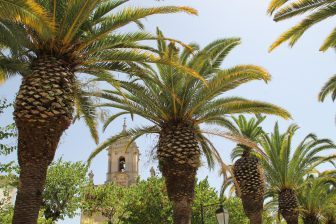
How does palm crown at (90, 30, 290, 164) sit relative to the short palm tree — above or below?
above

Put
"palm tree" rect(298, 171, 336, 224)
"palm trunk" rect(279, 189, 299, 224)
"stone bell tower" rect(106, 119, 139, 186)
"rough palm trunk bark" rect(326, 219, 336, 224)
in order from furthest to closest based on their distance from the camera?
"stone bell tower" rect(106, 119, 139, 186) < "rough palm trunk bark" rect(326, 219, 336, 224) < "palm tree" rect(298, 171, 336, 224) < "palm trunk" rect(279, 189, 299, 224)

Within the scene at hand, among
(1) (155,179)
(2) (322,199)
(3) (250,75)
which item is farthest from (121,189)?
(3) (250,75)

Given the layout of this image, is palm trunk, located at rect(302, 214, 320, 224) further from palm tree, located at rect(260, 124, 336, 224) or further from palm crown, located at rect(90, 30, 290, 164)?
palm crown, located at rect(90, 30, 290, 164)

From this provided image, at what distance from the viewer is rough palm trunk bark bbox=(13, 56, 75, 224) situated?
380 inches

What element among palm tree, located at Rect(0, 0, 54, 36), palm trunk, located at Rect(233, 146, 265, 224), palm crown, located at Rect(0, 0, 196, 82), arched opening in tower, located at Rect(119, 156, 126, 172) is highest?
arched opening in tower, located at Rect(119, 156, 126, 172)

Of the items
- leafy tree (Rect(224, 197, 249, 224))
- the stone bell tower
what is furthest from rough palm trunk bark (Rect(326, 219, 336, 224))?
the stone bell tower

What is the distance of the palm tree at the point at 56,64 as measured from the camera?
10008mm

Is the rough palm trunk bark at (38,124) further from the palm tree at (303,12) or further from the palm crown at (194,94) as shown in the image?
the palm tree at (303,12)

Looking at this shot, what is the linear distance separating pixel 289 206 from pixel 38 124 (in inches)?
682

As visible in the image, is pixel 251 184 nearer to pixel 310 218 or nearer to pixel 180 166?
pixel 180 166

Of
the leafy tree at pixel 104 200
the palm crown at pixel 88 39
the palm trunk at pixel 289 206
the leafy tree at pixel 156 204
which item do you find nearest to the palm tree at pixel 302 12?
the palm crown at pixel 88 39

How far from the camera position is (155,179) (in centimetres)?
3119

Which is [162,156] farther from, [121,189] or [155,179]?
[121,189]

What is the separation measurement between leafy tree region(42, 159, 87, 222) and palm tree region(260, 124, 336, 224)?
14.0 meters
